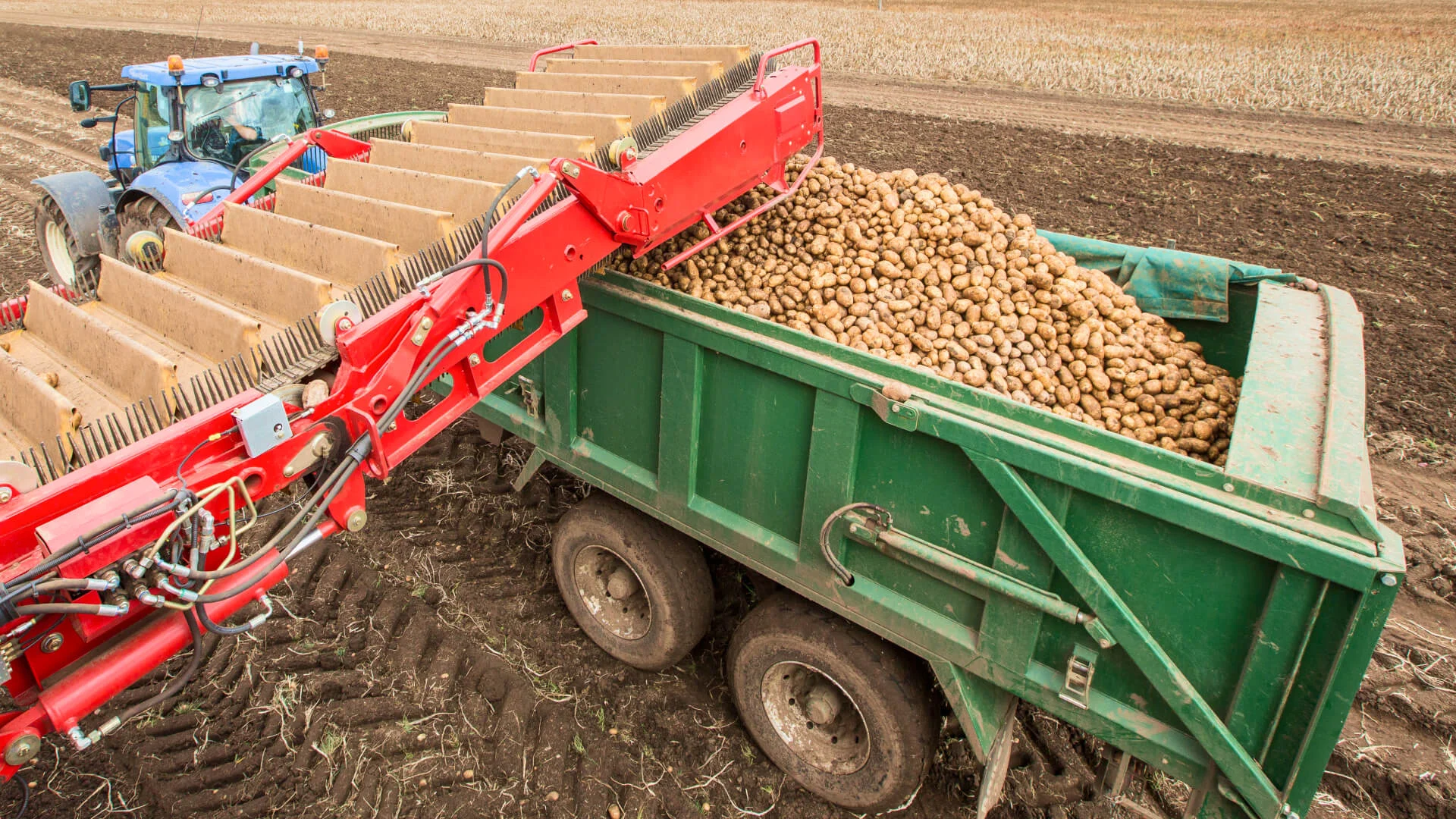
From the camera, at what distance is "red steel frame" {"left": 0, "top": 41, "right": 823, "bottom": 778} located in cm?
231

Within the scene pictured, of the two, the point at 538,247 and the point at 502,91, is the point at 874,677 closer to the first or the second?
the point at 538,247

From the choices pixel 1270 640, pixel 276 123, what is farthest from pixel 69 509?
pixel 276 123

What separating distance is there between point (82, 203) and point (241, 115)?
1.77 m

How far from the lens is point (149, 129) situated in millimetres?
7426

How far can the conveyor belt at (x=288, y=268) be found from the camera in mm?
2707

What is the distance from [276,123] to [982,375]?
690 centimetres

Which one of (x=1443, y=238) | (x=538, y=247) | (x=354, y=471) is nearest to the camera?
(x=354, y=471)

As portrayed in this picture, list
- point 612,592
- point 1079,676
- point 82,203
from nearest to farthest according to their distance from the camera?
1. point 1079,676
2. point 612,592
3. point 82,203

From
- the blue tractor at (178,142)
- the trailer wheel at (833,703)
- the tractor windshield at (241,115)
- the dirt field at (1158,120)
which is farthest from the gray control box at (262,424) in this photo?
the dirt field at (1158,120)

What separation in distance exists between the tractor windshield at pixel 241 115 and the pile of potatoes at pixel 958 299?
205 inches

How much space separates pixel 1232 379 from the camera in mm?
3594

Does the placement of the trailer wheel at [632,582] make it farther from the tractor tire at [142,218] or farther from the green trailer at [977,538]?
the tractor tire at [142,218]

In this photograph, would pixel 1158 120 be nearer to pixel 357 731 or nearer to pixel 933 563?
pixel 933 563

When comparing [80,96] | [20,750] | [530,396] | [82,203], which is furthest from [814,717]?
[82,203]
